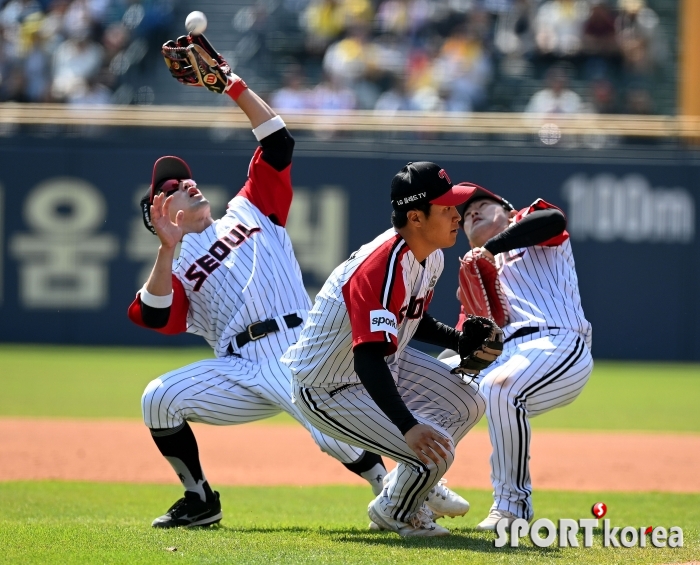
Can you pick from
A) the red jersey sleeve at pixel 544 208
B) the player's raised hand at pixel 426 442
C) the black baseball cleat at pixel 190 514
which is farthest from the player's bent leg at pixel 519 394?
the black baseball cleat at pixel 190 514

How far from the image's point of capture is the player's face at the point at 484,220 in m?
5.14

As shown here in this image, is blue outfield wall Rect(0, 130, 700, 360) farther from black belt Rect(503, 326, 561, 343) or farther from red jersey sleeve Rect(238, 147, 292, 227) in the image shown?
black belt Rect(503, 326, 561, 343)

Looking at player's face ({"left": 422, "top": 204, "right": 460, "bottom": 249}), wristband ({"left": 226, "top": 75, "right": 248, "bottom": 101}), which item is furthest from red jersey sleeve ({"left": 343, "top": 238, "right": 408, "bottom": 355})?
wristband ({"left": 226, "top": 75, "right": 248, "bottom": 101})

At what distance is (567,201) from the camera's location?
1284 centimetres

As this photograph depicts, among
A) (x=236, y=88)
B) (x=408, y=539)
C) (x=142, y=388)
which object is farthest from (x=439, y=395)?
(x=142, y=388)

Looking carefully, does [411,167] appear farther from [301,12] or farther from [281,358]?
[301,12]

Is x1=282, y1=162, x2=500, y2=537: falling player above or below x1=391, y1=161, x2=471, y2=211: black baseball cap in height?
below

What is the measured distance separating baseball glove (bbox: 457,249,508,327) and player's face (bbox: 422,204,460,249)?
64cm

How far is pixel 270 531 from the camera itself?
14.9 feet

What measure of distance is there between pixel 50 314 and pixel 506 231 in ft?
31.5

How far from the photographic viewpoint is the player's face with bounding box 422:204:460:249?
13.3ft

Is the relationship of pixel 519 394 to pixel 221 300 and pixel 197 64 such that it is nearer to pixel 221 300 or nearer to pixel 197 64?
pixel 221 300

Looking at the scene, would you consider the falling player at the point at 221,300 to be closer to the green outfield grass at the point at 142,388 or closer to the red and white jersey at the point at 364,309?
the red and white jersey at the point at 364,309

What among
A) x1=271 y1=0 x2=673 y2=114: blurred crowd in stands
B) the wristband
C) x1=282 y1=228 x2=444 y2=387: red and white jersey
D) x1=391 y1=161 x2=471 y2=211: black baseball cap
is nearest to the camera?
x1=282 y1=228 x2=444 y2=387: red and white jersey
